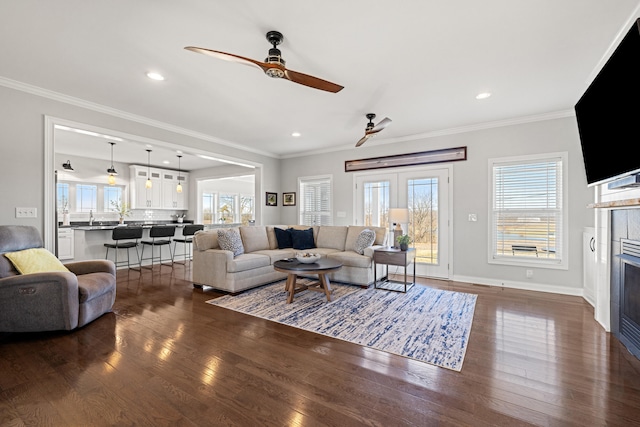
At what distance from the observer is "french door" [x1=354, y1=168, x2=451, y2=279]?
5.21m

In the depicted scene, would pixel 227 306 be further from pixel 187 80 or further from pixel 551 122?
pixel 551 122

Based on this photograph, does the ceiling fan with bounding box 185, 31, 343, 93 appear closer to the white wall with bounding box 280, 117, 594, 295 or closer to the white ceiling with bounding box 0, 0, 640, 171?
the white ceiling with bounding box 0, 0, 640, 171

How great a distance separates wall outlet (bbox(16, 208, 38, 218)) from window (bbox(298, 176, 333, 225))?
4.62 meters

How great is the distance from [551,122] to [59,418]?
6.16m

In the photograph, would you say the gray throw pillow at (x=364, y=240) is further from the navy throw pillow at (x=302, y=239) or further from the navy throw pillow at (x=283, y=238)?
the navy throw pillow at (x=283, y=238)

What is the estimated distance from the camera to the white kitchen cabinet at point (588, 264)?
3777mm

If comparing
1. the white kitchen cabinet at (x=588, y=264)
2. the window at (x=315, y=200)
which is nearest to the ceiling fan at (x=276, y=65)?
the white kitchen cabinet at (x=588, y=264)

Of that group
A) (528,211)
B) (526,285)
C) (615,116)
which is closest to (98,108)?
(615,116)

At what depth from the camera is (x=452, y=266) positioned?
511cm

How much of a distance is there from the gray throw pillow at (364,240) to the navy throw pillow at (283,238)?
53.6 inches

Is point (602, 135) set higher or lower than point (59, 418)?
higher

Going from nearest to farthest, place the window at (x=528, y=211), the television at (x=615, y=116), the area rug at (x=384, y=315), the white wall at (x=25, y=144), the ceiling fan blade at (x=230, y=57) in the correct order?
the television at (x=615, y=116) < the ceiling fan blade at (x=230, y=57) < the area rug at (x=384, y=315) < the white wall at (x=25, y=144) < the window at (x=528, y=211)

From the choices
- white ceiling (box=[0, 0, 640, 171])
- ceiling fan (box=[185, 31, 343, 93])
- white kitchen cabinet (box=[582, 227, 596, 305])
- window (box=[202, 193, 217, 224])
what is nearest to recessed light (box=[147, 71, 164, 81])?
white ceiling (box=[0, 0, 640, 171])

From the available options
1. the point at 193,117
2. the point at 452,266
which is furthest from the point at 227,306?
the point at 452,266
